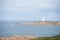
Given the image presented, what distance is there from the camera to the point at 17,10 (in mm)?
1224

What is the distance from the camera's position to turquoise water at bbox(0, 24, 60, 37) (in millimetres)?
1211

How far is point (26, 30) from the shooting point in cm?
121

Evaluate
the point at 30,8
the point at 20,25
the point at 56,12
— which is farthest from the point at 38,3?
the point at 20,25

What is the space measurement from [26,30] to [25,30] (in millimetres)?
15

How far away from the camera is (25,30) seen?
4.00ft

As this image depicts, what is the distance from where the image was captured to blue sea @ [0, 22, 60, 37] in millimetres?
1211

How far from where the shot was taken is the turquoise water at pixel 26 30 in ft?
3.97

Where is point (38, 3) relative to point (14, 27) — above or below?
above

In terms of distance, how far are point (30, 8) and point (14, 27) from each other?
1.14 ft

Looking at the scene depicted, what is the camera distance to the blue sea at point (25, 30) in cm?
121

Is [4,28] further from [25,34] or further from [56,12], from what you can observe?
[56,12]

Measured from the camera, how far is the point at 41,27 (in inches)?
48.1

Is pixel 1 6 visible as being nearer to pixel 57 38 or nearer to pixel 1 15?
pixel 1 15

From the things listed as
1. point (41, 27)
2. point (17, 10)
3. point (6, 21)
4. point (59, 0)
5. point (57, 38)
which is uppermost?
point (59, 0)
